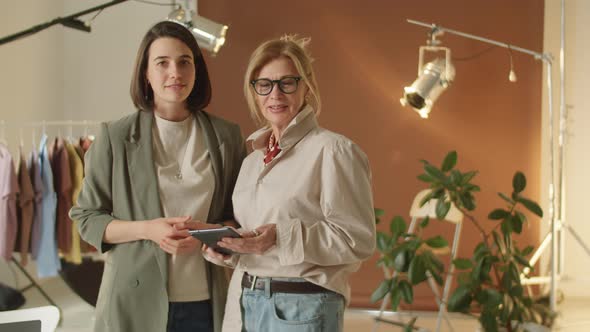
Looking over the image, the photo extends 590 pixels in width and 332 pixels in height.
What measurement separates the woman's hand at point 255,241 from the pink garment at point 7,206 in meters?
2.90

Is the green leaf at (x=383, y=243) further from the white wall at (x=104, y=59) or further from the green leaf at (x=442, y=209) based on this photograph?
the white wall at (x=104, y=59)

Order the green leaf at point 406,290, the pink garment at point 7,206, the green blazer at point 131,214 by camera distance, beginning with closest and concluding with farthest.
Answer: the green blazer at point 131,214 → the green leaf at point 406,290 → the pink garment at point 7,206

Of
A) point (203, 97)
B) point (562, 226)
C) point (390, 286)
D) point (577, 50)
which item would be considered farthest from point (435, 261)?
point (577, 50)

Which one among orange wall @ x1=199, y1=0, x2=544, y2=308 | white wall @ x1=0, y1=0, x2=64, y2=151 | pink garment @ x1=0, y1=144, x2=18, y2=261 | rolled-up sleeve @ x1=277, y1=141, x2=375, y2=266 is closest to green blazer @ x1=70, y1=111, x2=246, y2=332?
rolled-up sleeve @ x1=277, y1=141, x2=375, y2=266

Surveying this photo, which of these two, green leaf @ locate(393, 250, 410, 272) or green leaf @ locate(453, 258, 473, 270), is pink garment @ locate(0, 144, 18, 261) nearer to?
green leaf @ locate(393, 250, 410, 272)

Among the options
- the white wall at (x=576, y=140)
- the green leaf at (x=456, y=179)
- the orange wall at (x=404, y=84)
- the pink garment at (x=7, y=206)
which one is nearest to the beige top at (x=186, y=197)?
the green leaf at (x=456, y=179)

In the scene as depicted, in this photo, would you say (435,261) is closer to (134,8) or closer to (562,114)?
(562,114)

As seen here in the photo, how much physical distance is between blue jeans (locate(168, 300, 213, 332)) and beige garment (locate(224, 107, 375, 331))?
119 mm

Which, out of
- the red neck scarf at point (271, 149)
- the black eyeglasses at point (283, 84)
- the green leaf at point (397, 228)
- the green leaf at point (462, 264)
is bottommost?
the green leaf at point (462, 264)

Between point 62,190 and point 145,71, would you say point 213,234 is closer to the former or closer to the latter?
point 145,71

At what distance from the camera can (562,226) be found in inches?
165

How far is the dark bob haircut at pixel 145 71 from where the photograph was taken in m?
1.79

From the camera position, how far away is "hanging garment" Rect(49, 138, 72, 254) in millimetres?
4148

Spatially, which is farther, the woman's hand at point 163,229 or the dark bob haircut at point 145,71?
the dark bob haircut at point 145,71
